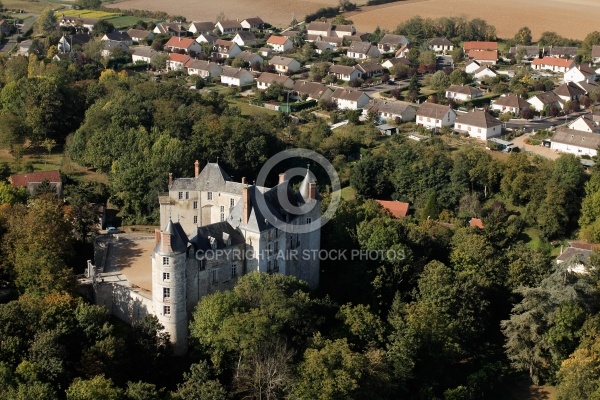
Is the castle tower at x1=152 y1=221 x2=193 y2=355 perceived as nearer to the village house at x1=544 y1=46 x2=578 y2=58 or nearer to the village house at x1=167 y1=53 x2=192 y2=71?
the village house at x1=167 y1=53 x2=192 y2=71

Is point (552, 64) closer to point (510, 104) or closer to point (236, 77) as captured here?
point (510, 104)

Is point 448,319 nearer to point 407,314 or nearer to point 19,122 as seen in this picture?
point 407,314

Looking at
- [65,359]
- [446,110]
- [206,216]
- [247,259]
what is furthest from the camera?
[446,110]

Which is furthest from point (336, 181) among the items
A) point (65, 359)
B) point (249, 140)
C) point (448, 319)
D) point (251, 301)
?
point (65, 359)

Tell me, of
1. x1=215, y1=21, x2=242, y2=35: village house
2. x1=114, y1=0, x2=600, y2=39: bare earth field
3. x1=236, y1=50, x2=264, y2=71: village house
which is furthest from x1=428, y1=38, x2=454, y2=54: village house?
x1=215, y1=21, x2=242, y2=35: village house

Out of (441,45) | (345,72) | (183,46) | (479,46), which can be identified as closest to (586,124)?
(345,72)

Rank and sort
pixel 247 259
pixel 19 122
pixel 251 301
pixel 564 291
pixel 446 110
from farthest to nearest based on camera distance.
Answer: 1. pixel 446 110
2. pixel 19 122
3. pixel 564 291
4. pixel 247 259
5. pixel 251 301

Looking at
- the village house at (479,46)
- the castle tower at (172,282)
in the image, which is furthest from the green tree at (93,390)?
the village house at (479,46)
